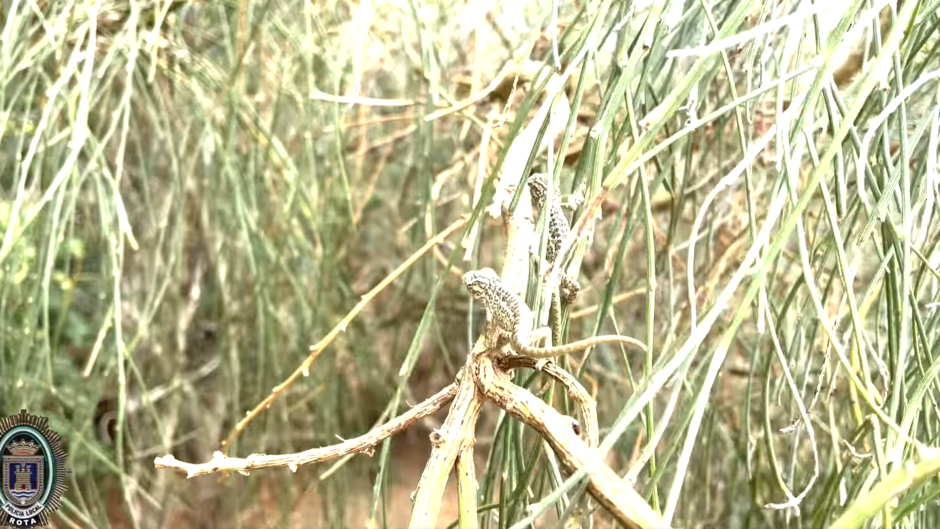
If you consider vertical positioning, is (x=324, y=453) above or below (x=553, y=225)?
below

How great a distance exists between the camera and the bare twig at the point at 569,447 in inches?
11.1

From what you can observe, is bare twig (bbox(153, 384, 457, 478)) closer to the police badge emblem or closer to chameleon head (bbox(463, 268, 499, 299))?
chameleon head (bbox(463, 268, 499, 299))

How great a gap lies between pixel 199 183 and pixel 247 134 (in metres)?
0.29

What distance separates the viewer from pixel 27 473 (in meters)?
0.84

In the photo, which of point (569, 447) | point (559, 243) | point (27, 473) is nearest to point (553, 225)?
point (559, 243)

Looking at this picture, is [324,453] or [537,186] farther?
[537,186]

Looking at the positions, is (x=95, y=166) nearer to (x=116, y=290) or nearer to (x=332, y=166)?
(x=116, y=290)

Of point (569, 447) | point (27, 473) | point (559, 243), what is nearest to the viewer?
point (569, 447)

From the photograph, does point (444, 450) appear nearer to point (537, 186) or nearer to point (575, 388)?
point (575, 388)

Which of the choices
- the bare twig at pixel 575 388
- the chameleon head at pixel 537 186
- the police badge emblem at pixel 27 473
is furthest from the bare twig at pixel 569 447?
the police badge emblem at pixel 27 473

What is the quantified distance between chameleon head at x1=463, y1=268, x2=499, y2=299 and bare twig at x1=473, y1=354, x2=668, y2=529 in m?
0.03

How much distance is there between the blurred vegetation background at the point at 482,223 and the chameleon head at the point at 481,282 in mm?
53

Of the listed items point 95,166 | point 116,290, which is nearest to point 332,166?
point 95,166

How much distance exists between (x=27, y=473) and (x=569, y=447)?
753 millimetres
